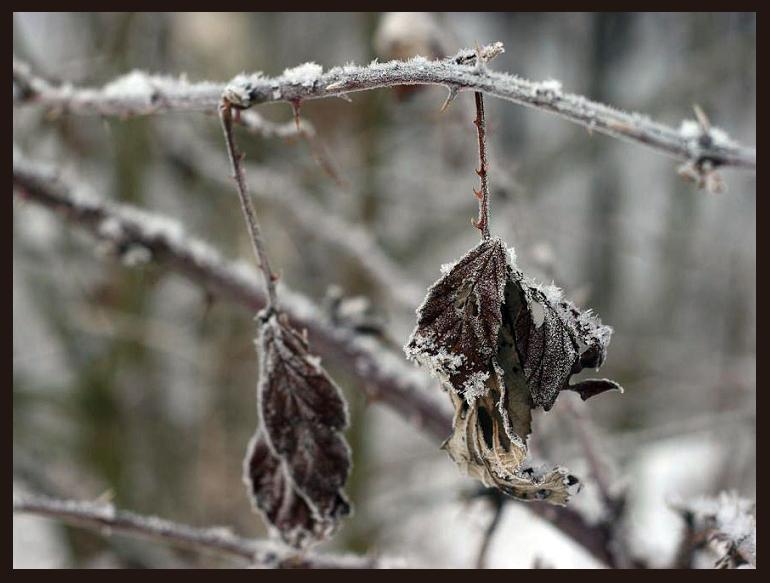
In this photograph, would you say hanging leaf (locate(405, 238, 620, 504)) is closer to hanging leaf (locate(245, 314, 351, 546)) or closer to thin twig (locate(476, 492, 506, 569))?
hanging leaf (locate(245, 314, 351, 546))

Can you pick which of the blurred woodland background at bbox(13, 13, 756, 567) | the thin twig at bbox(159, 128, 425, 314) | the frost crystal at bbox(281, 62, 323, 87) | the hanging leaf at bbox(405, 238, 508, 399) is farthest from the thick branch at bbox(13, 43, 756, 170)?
the blurred woodland background at bbox(13, 13, 756, 567)

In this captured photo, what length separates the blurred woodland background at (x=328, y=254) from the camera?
108 inches

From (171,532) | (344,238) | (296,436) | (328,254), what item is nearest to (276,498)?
(296,436)

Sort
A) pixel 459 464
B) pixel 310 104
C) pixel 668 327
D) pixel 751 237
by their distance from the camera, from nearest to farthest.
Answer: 1. pixel 459 464
2. pixel 310 104
3. pixel 751 237
4. pixel 668 327

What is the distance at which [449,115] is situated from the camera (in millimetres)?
1426

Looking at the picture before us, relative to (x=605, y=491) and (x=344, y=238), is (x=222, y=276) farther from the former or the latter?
(x=605, y=491)

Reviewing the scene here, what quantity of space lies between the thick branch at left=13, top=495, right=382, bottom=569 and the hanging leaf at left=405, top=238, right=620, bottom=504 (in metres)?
0.44

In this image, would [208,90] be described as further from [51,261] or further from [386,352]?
[51,261]

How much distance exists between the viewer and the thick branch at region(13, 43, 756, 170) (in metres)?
0.54

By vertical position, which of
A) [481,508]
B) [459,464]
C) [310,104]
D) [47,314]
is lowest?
[459,464]

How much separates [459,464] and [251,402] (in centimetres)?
380

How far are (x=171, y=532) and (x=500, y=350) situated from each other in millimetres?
560

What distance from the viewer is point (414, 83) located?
0.53 meters

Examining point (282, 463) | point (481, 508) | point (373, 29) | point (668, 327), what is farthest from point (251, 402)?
point (282, 463)
